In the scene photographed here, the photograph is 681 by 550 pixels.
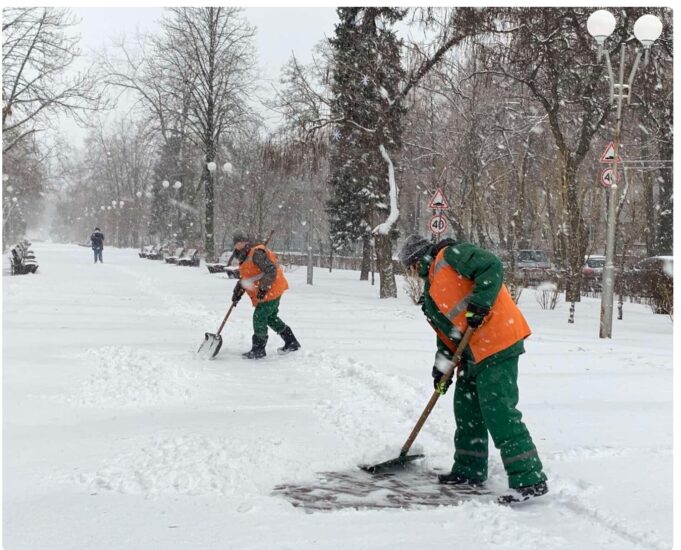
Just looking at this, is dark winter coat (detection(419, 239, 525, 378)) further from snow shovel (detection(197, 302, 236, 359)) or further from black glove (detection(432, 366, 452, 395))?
snow shovel (detection(197, 302, 236, 359))

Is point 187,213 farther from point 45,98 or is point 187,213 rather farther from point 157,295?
point 157,295

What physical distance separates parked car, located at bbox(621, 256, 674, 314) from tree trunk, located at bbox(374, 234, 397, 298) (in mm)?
5515

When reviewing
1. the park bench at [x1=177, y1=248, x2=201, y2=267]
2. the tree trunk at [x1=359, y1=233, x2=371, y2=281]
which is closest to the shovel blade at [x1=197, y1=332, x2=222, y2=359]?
the tree trunk at [x1=359, y1=233, x2=371, y2=281]

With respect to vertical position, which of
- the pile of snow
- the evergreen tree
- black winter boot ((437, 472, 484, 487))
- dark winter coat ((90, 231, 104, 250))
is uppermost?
the evergreen tree

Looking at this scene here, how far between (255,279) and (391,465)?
4390mm

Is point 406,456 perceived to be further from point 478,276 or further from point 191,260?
point 191,260

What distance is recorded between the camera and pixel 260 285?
8.27 meters

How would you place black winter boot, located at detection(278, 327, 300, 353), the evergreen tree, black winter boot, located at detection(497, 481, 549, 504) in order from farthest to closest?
the evergreen tree → black winter boot, located at detection(278, 327, 300, 353) → black winter boot, located at detection(497, 481, 549, 504)

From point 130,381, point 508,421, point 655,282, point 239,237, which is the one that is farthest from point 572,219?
point 508,421

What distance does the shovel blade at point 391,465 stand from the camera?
14.4 feet

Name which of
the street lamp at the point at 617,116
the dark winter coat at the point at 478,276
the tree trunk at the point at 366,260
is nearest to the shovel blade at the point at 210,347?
the dark winter coat at the point at 478,276

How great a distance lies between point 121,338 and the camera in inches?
382

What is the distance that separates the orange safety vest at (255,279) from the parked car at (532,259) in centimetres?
2264

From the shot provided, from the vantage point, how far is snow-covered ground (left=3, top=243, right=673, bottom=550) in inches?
134
